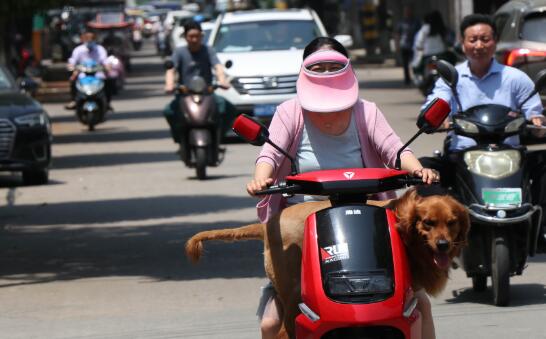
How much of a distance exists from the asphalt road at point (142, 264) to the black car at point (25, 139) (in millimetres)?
285

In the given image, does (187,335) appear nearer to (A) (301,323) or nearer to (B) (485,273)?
(B) (485,273)

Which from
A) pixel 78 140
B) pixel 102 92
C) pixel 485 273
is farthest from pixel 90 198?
pixel 102 92

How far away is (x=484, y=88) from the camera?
30.5 ft

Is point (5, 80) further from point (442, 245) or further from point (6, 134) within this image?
point (442, 245)

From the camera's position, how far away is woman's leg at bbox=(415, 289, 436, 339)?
5.65 m

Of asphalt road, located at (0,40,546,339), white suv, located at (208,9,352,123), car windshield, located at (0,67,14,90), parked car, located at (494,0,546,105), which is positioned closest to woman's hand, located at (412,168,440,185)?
asphalt road, located at (0,40,546,339)

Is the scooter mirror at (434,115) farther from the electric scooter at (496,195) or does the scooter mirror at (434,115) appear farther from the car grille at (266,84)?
the car grille at (266,84)

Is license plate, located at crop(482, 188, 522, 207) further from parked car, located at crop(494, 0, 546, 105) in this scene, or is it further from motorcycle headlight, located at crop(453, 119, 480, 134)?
parked car, located at crop(494, 0, 546, 105)

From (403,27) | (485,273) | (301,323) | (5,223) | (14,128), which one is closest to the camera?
(301,323)

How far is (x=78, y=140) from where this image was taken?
2600 centimetres

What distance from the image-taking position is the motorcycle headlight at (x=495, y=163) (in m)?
8.78

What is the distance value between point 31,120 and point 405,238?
1336 centimetres

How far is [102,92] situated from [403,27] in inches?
504

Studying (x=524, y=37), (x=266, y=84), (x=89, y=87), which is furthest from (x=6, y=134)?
(x=89, y=87)
